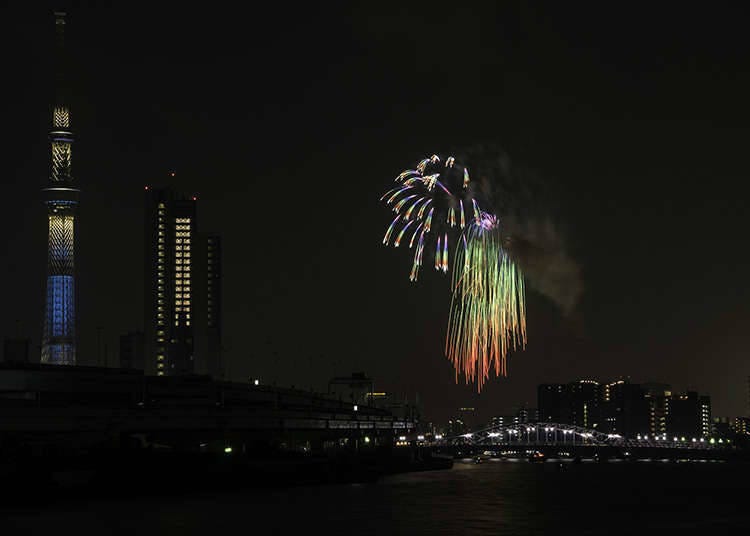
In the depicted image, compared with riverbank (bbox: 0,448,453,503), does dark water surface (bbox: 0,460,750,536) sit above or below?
below

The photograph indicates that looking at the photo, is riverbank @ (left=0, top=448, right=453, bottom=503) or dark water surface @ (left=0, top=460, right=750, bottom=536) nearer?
dark water surface @ (left=0, top=460, right=750, bottom=536)

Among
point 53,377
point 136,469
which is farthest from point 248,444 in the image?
point 136,469

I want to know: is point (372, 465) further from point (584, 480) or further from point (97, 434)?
point (97, 434)

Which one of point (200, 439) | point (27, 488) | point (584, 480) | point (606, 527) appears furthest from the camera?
point (584, 480)

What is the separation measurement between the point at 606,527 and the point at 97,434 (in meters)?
57.8

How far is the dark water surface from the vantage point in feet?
267

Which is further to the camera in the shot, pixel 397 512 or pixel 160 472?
pixel 160 472

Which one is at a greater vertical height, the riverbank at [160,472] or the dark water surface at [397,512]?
the riverbank at [160,472]

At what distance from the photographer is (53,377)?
151 meters

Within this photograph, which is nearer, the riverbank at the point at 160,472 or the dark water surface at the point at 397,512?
the dark water surface at the point at 397,512

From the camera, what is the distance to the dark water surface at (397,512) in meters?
81.4

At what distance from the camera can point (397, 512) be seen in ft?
313

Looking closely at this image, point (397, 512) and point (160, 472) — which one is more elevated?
point (160, 472)

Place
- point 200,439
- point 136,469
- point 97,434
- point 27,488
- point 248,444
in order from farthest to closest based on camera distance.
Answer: point 248,444 < point 200,439 < point 97,434 < point 136,469 < point 27,488
